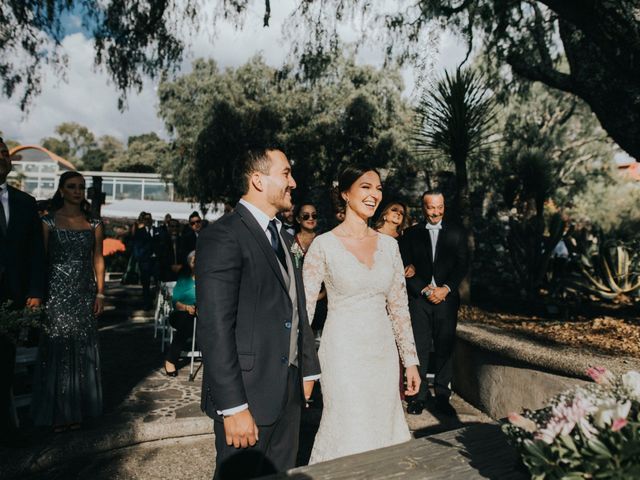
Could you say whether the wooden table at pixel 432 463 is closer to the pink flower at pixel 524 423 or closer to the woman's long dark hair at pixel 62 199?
the pink flower at pixel 524 423

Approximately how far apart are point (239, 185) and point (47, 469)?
278 cm

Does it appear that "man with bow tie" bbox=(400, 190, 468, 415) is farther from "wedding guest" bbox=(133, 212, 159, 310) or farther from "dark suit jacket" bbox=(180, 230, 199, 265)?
"wedding guest" bbox=(133, 212, 159, 310)

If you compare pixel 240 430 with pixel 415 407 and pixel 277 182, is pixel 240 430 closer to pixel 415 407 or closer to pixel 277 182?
pixel 277 182

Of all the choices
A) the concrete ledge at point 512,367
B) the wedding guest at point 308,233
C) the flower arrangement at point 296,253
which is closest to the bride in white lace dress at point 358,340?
the flower arrangement at point 296,253

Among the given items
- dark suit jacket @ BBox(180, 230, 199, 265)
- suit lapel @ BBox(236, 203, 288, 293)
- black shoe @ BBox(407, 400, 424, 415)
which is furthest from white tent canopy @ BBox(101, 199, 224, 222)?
suit lapel @ BBox(236, 203, 288, 293)

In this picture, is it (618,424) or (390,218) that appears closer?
(618,424)

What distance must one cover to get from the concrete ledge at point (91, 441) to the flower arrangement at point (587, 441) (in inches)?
138

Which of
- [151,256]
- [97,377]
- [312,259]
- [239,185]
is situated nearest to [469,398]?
[312,259]

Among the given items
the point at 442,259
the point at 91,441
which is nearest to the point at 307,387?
the point at 91,441

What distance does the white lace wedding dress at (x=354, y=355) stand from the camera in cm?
303

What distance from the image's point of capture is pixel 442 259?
543cm

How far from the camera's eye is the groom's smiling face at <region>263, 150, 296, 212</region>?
2424mm

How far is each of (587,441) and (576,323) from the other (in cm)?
506

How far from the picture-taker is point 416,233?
555 cm
